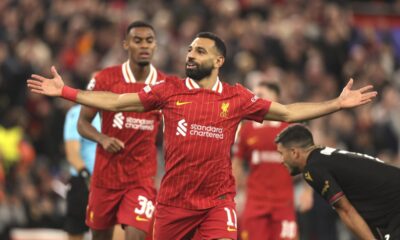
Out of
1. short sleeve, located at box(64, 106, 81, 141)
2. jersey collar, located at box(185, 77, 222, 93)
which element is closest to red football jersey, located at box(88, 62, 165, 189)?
jersey collar, located at box(185, 77, 222, 93)

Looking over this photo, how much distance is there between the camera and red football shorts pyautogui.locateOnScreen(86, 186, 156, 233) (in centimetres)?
1077

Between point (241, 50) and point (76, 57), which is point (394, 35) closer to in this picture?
point (241, 50)

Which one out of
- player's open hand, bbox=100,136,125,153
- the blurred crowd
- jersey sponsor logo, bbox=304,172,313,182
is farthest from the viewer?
the blurred crowd

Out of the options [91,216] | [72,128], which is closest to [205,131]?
[91,216]

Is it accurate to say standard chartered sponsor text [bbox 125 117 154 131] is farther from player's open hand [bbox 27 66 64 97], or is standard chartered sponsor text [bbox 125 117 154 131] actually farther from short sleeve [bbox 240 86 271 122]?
player's open hand [bbox 27 66 64 97]

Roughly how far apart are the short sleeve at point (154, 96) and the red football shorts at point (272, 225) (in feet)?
11.7

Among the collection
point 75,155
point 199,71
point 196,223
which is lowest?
point 196,223

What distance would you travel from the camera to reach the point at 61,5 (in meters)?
20.2

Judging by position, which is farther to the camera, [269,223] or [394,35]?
[394,35]

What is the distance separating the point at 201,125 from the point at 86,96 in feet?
3.57

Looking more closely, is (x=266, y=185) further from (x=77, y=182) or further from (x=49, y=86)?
(x=49, y=86)

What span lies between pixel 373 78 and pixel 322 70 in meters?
1.03

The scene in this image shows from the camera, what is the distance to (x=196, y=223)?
32.2ft

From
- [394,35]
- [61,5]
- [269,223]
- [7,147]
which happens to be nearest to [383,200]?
[269,223]
